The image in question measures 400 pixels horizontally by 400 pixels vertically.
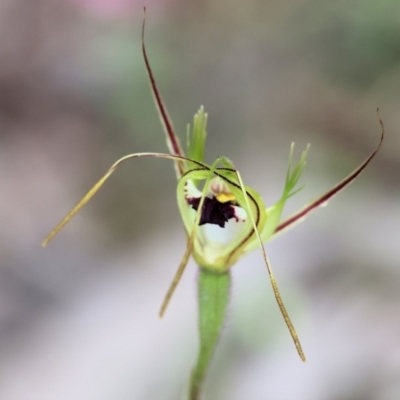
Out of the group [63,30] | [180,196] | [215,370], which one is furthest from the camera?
[63,30]

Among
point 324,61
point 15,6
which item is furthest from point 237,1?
point 15,6

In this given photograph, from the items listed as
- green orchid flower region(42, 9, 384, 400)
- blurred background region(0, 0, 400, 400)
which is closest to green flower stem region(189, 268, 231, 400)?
green orchid flower region(42, 9, 384, 400)

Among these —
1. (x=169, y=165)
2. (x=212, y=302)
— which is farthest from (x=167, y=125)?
(x=169, y=165)

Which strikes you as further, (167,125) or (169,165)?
(169,165)

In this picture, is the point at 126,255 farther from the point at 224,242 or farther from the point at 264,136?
the point at 224,242

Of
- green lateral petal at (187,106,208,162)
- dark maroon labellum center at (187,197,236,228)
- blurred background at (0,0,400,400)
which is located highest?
green lateral petal at (187,106,208,162)

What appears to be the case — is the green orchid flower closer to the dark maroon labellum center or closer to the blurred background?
the dark maroon labellum center

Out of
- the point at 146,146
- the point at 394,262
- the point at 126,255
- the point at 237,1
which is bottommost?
the point at 394,262

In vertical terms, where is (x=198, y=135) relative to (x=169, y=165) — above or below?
above

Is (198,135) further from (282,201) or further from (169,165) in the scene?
(169,165)
